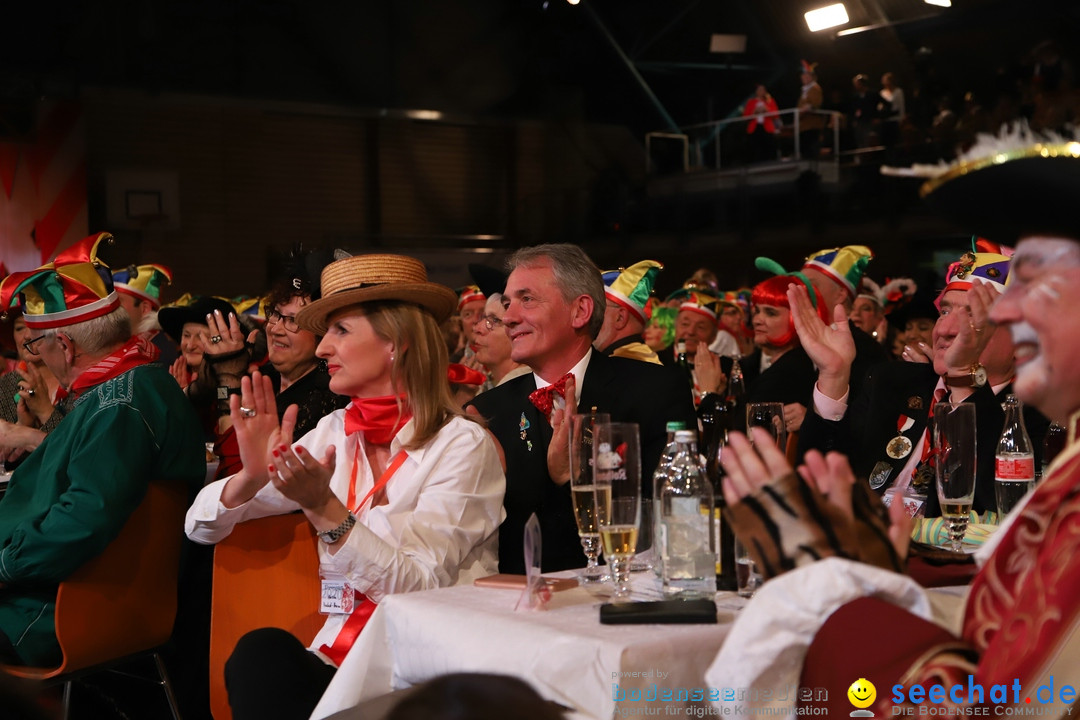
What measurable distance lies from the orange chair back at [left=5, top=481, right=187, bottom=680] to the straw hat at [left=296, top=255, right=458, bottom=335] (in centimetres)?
80

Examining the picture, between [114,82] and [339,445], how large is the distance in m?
12.5

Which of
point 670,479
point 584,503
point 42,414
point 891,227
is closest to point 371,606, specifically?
point 584,503

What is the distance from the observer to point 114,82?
45.5 ft

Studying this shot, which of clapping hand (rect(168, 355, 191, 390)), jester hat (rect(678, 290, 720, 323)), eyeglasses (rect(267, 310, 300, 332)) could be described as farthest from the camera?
jester hat (rect(678, 290, 720, 323))

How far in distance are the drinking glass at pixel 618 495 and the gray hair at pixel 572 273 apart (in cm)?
143

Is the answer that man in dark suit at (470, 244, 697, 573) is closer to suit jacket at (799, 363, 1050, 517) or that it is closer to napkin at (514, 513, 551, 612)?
suit jacket at (799, 363, 1050, 517)

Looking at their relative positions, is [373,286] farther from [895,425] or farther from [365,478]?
[895,425]

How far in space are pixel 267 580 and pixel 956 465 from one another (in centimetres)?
168

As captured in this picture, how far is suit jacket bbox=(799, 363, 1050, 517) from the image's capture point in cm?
289

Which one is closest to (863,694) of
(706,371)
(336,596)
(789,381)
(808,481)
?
(808,481)

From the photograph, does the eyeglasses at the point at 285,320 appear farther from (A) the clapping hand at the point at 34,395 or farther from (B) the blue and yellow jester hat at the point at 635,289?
(B) the blue and yellow jester hat at the point at 635,289

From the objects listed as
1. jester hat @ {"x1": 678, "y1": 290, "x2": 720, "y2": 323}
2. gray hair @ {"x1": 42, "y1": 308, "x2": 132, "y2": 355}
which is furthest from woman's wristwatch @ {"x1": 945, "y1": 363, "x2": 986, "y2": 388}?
jester hat @ {"x1": 678, "y1": 290, "x2": 720, "y2": 323}

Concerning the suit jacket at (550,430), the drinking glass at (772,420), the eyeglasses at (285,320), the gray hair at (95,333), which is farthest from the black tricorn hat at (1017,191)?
the eyeglasses at (285,320)

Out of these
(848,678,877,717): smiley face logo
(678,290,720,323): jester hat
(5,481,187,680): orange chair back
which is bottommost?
(5,481,187,680): orange chair back
